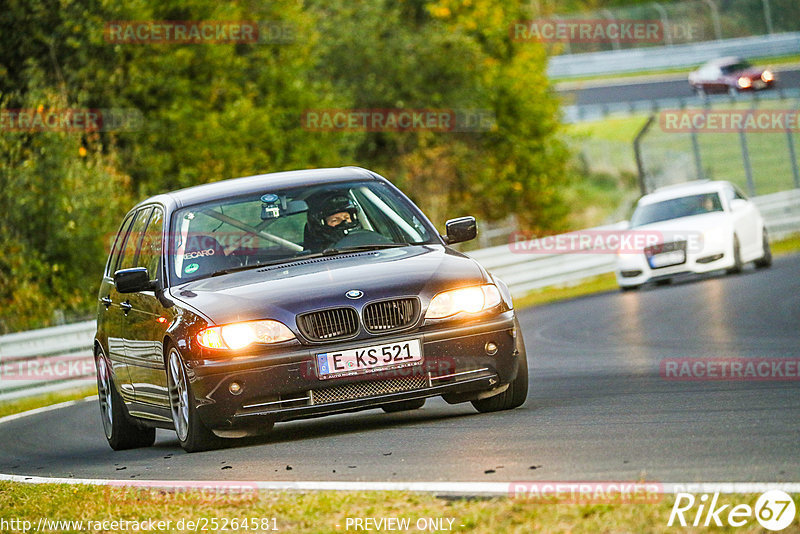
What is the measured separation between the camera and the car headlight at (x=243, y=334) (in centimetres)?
815

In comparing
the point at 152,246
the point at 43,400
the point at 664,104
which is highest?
the point at 152,246

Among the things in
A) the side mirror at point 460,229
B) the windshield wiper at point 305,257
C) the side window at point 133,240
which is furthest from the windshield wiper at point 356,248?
the side window at point 133,240

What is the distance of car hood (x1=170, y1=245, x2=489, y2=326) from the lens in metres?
8.18

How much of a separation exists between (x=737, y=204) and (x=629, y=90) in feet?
128

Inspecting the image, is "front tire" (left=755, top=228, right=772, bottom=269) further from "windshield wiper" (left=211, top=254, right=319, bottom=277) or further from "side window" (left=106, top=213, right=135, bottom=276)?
"windshield wiper" (left=211, top=254, right=319, bottom=277)

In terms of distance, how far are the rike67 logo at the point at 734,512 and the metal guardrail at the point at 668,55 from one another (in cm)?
5274

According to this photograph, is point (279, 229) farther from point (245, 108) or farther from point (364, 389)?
point (245, 108)

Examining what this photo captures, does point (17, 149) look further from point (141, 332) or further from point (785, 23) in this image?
point (785, 23)

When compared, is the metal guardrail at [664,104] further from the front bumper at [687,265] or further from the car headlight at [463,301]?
the car headlight at [463,301]

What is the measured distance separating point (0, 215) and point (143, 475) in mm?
17023

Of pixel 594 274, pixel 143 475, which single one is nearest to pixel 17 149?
pixel 594 274

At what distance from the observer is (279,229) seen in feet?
30.3

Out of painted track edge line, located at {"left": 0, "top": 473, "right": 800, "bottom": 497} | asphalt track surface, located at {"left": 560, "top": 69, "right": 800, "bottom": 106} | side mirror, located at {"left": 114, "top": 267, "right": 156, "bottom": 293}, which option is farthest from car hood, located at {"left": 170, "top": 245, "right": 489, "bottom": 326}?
asphalt track surface, located at {"left": 560, "top": 69, "right": 800, "bottom": 106}

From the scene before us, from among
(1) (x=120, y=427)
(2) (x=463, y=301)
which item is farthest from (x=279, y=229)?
(1) (x=120, y=427)
